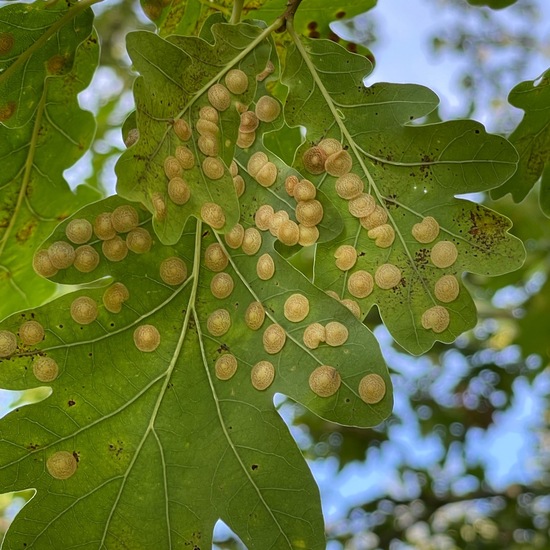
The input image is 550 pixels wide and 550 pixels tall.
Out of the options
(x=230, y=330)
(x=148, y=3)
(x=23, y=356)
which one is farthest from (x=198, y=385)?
(x=148, y=3)

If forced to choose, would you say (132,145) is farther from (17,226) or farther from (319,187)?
(17,226)

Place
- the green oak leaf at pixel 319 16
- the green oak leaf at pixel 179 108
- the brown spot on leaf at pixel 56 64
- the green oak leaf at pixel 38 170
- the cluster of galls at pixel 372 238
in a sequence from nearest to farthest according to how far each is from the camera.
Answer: the green oak leaf at pixel 179 108 → the cluster of galls at pixel 372 238 → the brown spot on leaf at pixel 56 64 → the green oak leaf at pixel 38 170 → the green oak leaf at pixel 319 16

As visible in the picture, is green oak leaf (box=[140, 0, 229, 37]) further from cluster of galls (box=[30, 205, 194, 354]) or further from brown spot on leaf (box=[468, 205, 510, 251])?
brown spot on leaf (box=[468, 205, 510, 251])

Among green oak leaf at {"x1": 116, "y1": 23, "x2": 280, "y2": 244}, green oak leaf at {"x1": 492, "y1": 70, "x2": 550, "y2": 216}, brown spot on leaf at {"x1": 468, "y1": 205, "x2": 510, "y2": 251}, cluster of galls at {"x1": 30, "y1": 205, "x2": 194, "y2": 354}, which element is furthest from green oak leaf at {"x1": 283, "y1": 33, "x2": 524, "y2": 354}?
cluster of galls at {"x1": 30, "y1": 205, "x2": 194, "y2": 354}

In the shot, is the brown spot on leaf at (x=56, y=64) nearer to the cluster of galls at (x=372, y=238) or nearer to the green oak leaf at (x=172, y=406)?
the green oak leaf at (x=172, y=406)

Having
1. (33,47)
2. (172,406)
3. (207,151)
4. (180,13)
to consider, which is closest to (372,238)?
(207,151)

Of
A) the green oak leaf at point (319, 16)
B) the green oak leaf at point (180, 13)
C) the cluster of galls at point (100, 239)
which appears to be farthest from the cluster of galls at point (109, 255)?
the green oak leaf at point (319, 16)
